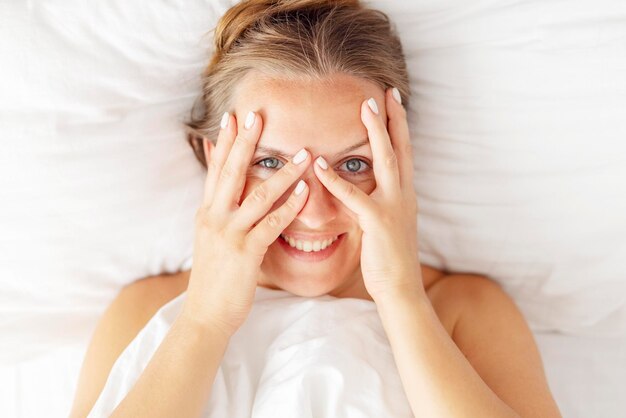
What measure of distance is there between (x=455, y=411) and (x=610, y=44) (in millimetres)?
830

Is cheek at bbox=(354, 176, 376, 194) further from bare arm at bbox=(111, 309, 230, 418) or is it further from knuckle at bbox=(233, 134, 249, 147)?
bare arm at bbox=(111, 309, 230, 418)

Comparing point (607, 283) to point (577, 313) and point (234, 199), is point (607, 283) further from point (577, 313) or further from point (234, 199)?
point (234, 199)

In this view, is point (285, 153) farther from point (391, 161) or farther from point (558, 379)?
point (558, 379)

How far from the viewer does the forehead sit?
1315mm

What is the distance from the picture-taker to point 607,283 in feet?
5.67

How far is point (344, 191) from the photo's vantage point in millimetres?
1342

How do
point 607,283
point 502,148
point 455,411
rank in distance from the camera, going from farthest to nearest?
point 607,283
point 502,148
point 455,411

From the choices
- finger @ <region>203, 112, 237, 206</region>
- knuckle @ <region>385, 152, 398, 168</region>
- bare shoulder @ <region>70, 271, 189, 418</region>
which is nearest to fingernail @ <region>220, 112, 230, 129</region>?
finger @ <region>203, 112, 237, 206</region>

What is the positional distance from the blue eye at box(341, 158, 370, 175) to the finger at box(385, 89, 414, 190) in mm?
84

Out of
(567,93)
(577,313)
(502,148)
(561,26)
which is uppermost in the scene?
(561,26)

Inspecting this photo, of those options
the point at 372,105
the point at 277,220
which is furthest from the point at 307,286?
the point at 372,105

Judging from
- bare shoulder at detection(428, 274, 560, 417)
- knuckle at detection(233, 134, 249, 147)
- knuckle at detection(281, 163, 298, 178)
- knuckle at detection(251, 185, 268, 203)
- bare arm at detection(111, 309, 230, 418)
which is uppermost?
knuckle at detection(233, 134, 249, 147)

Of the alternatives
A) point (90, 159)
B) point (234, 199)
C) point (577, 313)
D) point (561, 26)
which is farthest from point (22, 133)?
point (577, 313)

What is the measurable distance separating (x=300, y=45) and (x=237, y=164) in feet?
0.84
